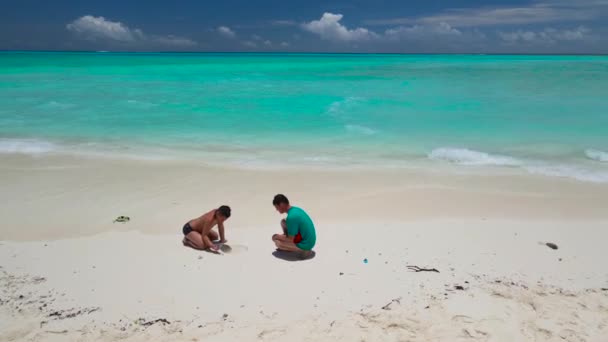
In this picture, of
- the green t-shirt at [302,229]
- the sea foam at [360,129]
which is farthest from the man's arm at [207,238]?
the sea foam at [360,129]

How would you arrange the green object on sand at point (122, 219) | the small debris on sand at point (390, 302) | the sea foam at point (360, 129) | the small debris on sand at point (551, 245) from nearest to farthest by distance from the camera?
the small debris on sand at point (390, 302)
the small debris on sand at point (551, 245)
the green object on sand at point (122, 219)
the sea foam at point (360, 129)

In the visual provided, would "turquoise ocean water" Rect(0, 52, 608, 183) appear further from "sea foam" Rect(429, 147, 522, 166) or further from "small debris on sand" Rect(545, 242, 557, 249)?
"small debris on sand" Rect(545, 242, 557, 249)

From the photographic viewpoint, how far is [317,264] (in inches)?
204

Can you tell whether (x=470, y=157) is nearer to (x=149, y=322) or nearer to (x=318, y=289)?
(x=318, y=289)

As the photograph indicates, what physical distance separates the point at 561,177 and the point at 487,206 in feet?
8.95

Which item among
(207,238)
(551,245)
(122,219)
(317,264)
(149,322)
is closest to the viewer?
(149,322)

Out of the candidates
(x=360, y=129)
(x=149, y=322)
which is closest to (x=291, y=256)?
(x=149, y=322)

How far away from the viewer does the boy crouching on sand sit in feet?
17.9

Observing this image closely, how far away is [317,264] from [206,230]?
1.46 meters

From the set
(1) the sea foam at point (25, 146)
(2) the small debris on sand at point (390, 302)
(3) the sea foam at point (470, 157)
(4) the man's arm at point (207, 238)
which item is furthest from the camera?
Answer: (1) the sea foam at point (25, 146)

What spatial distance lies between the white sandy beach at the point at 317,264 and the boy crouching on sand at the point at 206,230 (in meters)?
0.17

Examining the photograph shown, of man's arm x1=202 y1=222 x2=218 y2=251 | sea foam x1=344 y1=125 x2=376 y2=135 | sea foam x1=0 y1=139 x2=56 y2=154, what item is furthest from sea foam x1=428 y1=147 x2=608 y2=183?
sea foam x1=0 y1=139 x2=56 y2=154

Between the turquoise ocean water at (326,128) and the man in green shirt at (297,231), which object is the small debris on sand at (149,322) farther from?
the turquoise ocean water at (326,128)

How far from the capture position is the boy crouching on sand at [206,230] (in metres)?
5.46
